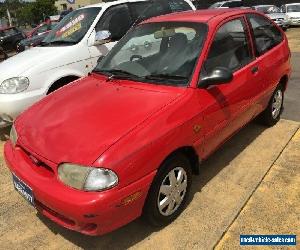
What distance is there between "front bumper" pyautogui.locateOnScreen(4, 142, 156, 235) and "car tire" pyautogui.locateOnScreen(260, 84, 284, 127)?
277 centimetres

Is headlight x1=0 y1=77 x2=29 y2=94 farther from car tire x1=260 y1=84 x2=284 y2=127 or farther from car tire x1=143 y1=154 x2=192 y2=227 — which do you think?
car tire x1=260 y1=84 x2=284 y2=127

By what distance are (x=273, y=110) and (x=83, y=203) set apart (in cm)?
349

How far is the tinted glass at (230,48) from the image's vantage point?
3.72 m

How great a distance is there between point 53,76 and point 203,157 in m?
2.87

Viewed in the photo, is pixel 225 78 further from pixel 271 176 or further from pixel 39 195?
pixel 39 195

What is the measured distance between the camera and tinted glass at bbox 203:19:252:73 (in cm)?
372

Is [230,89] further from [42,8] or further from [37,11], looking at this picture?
[37,11]

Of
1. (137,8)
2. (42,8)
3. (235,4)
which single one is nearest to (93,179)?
(137,8)

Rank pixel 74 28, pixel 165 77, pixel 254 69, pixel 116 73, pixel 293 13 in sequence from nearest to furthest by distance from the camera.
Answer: pixel 165 77
pixel 116 73
pixel 254 69
pixel 74 28
pixel 293 13

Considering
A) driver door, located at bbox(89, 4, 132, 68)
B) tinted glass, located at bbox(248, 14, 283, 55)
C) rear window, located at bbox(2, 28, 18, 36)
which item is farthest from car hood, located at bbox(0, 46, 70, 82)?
rear window, located at bbox(2, 28, 18, 36)

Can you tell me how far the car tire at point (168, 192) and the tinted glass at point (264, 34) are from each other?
6.56 ft

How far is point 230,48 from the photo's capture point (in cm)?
404

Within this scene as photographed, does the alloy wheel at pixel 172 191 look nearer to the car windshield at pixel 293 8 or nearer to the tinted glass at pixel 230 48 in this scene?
the tinted glass at pixel 230 48

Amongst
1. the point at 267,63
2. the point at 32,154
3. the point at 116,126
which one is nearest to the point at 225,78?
the point at 116,126
